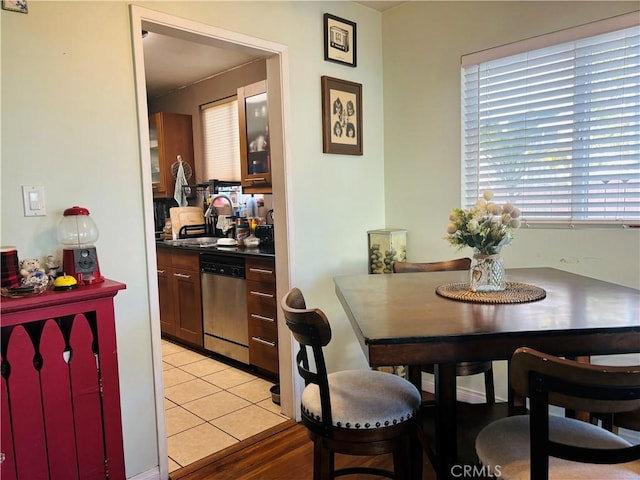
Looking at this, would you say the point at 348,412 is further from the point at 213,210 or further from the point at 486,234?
the point at 213,210

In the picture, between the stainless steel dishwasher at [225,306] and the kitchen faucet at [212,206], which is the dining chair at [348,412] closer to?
the stainless steel dishwasher at [225,306]

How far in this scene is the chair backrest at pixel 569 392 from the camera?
992 mm

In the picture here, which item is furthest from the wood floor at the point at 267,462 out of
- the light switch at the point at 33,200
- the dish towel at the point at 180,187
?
the dish towel at the point at 180,187

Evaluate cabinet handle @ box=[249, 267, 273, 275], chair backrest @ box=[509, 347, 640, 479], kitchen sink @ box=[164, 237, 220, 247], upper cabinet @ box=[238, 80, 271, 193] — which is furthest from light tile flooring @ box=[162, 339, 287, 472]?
chair backrest @ box=[509, 347, 640, 479]

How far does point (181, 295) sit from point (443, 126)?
2.55 m

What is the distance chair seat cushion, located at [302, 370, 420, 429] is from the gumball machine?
0.94 metres

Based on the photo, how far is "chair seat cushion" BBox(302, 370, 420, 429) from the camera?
4.80 feet

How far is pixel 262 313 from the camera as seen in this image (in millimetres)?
3133

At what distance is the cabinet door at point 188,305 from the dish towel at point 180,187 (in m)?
1.05

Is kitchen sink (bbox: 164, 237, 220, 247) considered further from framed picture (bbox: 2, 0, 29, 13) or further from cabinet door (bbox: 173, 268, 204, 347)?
framed picture (bbox: 2, 0, 29, 13)

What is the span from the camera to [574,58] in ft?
7.63

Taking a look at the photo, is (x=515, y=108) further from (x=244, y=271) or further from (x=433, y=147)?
(x=244, y=271)

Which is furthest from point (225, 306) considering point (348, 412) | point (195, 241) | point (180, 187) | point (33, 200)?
point (348, 412)

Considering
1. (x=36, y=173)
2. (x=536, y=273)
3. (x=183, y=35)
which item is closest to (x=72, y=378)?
(x=36, y=173)
